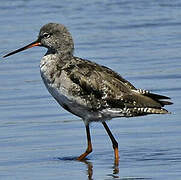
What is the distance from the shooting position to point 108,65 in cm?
1349

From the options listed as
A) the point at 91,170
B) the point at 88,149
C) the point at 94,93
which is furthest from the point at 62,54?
the point at 91,170

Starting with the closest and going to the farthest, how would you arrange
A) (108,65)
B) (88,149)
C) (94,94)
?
1. (94,94)
2. (88,149)
3. (108,65)

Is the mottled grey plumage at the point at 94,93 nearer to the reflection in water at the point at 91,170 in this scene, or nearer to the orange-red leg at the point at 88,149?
the orange-red leg at the point at 88,149

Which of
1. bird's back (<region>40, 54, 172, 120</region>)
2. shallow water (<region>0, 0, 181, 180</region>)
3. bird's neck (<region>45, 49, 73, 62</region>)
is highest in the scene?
bird's neck (<region>45, 49, 73, 62</region>)

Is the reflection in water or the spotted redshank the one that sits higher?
the spotted redshank

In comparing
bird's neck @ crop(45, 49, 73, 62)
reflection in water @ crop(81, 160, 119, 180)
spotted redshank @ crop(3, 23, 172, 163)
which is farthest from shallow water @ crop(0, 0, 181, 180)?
bird's neck @ crop(45, 49, 73, 62)

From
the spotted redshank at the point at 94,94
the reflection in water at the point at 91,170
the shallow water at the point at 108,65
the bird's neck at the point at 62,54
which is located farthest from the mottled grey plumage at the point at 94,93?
the reflection in water at the point at 91,170

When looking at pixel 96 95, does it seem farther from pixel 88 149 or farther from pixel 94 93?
pixel 88 149

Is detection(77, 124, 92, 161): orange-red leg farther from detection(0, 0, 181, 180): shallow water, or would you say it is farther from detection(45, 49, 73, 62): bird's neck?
detection(45, 49, 73, 62): bird's neck

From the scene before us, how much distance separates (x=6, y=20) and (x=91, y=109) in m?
8.92

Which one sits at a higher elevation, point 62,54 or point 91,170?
point 62,54

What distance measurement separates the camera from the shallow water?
888cm

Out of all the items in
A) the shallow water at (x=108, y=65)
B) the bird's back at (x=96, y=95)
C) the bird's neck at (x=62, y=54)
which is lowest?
the shallow water at (x=108, y=65)

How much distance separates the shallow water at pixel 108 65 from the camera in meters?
8.88
